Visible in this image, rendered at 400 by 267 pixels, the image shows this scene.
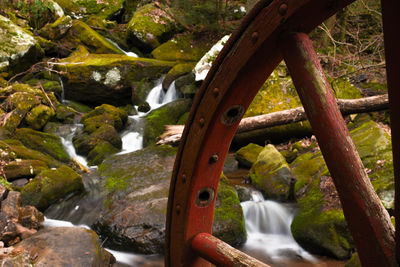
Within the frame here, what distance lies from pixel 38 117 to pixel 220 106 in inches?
349

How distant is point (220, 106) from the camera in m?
1.21

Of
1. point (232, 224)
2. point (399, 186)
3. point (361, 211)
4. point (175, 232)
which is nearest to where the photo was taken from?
point (399, 186)

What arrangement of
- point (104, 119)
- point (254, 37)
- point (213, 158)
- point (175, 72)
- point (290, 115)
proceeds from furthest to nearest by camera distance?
point (175, 72) → point (104, 119) → point (290, 115) → point (213, 158) → point (254, 37)

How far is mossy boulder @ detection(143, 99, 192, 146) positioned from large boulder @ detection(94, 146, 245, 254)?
3394mm

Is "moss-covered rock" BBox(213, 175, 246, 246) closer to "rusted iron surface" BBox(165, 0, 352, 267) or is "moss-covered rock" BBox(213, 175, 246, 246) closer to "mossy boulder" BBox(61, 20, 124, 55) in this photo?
"rusted iron surface" BBox(165, 0, 352, 267)

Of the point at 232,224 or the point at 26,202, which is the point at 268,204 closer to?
the point at 232,224

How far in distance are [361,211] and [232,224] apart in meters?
4.10

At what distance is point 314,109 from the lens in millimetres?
919

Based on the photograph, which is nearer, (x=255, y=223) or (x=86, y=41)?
(x=255, y=223)

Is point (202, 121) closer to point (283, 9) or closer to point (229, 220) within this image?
point (283, 9)

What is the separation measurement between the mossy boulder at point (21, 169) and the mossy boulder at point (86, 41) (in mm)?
9198

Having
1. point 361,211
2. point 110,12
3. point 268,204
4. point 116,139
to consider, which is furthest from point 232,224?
point 110,12

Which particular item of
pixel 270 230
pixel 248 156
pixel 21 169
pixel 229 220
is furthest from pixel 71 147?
pixel 270 230

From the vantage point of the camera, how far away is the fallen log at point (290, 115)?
7164 millimetres
